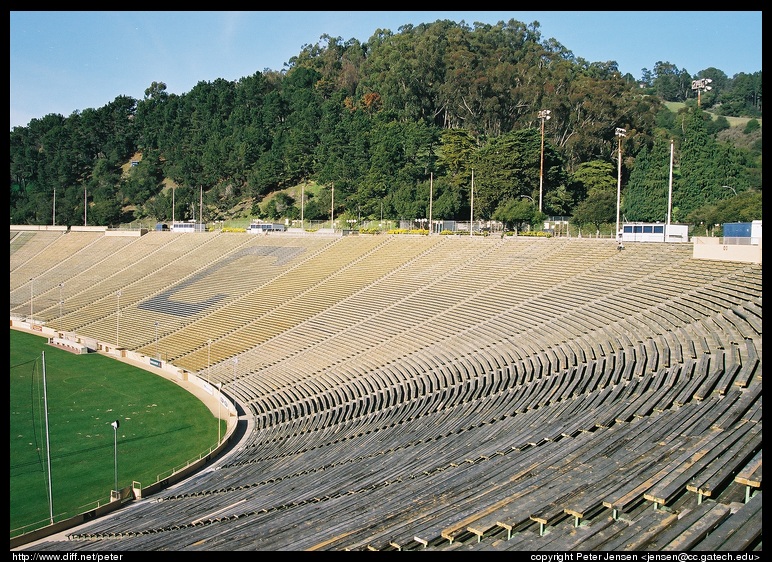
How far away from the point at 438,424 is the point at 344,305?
54.8 ft

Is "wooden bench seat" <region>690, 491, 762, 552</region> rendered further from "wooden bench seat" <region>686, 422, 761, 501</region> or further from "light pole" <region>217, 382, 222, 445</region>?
"light pole" <region>217, 382, 222, 445</region>

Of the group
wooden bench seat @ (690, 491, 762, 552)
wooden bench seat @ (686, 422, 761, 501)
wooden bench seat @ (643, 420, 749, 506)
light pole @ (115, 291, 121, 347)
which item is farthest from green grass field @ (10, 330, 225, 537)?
wooden bench seat @ (690, 491, 762, 552)

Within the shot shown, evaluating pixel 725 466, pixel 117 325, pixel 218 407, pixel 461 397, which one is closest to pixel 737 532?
pixel 725 466

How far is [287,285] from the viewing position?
39.0m

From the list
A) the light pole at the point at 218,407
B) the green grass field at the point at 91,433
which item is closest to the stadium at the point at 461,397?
the light pole at the point at 218,407

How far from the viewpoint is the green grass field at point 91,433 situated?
17469 millimetres

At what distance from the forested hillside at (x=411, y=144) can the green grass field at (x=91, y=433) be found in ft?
93.4

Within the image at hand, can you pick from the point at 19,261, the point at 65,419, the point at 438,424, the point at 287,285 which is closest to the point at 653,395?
the point at 438,424

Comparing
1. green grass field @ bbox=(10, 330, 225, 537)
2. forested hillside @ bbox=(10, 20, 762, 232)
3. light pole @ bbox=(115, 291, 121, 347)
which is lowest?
green grass field @ bbox=(10, 330, 225, 537)

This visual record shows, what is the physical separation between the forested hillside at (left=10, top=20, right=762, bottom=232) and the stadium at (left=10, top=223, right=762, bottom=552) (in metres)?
17.1

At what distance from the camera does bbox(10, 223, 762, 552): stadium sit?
30.0 ft

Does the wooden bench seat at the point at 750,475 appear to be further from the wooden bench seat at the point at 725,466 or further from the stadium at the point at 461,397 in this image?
the wooden bench seat at the point at 725,466

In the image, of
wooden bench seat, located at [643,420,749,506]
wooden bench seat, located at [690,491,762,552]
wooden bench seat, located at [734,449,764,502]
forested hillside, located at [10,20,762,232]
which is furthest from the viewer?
forested hillside, located at [10,20,762,232]

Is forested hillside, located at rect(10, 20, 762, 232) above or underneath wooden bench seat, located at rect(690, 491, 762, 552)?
above
